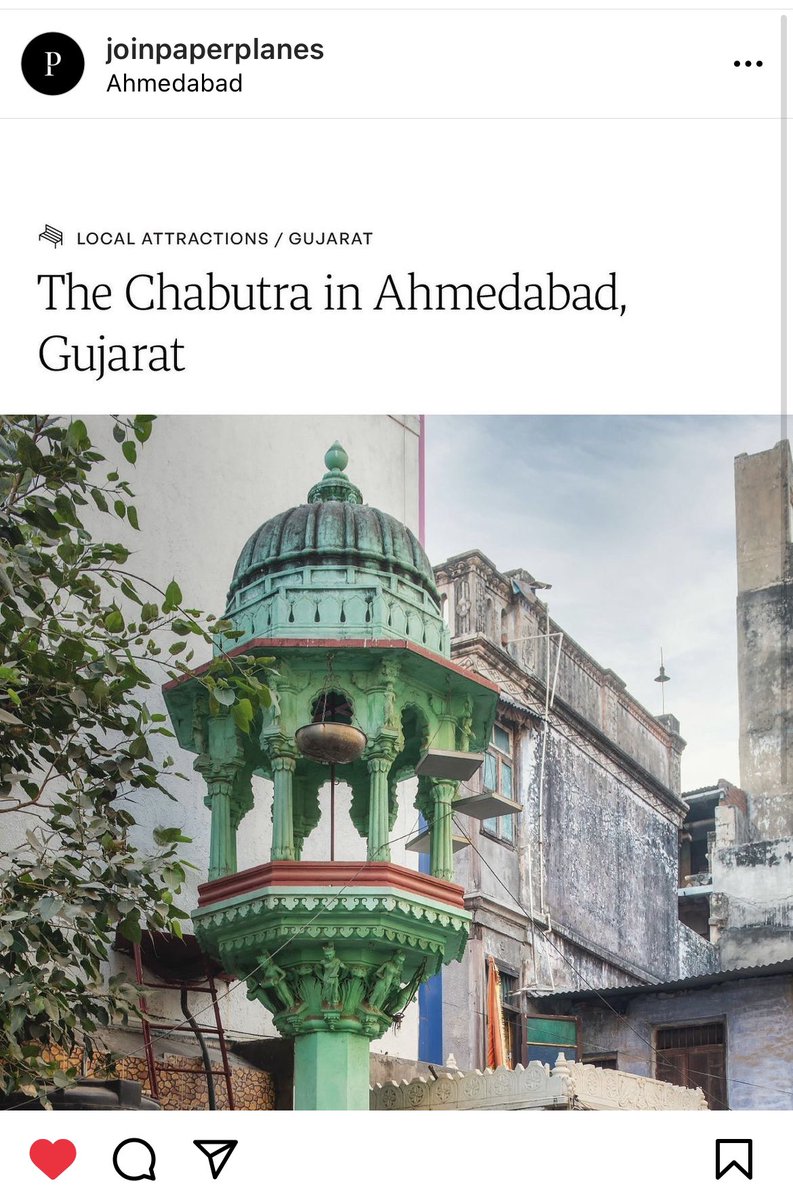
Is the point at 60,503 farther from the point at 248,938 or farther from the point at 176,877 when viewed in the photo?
Result: the point at 248,938

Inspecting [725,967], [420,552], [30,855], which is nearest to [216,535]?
[420,552]

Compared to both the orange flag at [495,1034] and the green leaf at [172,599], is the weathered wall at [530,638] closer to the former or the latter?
the orange flag at [495,1034]

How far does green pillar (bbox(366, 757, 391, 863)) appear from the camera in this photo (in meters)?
12.8

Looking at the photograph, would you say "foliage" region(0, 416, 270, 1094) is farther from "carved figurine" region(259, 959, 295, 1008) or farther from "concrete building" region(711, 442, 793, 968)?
"concrete building" region(711, 442, 793, 968)

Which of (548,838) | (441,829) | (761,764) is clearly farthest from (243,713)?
(761,764)

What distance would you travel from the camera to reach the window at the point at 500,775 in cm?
1977

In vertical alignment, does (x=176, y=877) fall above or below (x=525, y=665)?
below

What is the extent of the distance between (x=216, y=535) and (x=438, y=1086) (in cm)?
525

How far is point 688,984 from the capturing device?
18609 mm

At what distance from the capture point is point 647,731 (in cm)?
2423

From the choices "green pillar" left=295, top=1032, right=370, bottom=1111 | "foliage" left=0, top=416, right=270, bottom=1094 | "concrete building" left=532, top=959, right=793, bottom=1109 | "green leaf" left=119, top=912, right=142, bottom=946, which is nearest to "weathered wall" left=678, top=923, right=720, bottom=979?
"concrete building" left=532, top=959, right=793, bottom=1109
